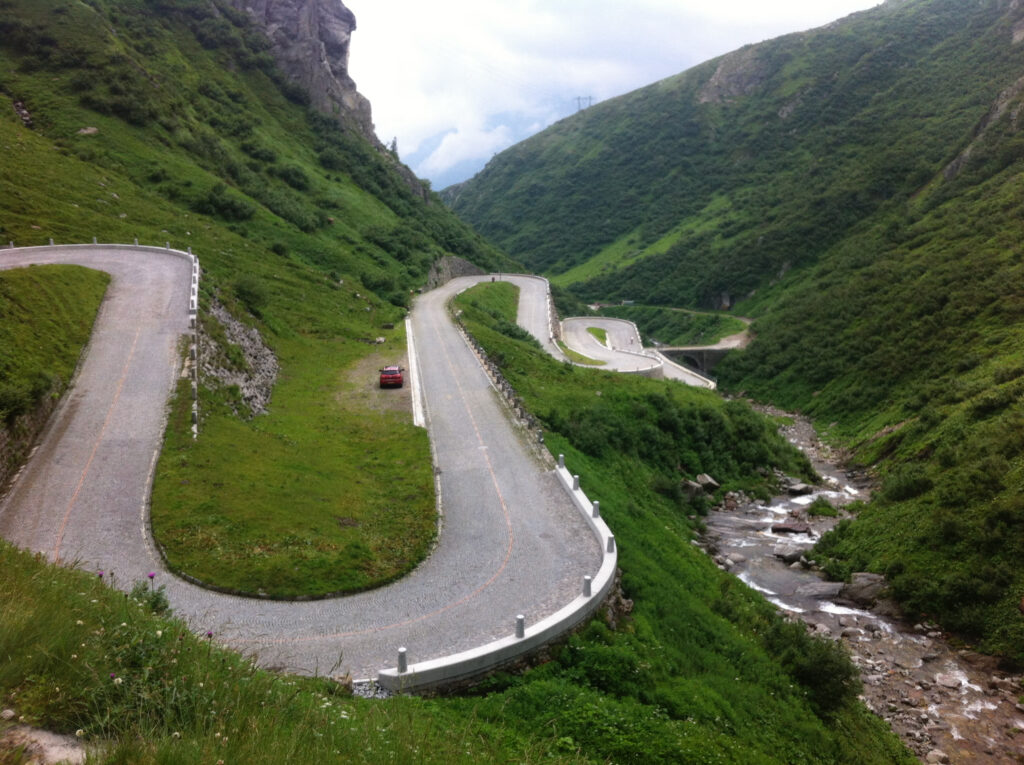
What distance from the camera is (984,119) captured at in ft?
253

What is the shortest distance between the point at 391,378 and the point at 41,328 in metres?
14.9

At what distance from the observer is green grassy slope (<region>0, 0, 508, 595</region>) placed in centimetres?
1691

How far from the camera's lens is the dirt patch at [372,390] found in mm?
29375

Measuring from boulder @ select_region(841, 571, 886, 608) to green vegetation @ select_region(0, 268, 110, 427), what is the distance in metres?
31.4

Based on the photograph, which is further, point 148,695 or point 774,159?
point 774,159

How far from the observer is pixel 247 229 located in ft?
166

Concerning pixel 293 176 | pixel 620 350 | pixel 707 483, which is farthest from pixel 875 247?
pixel 293 176

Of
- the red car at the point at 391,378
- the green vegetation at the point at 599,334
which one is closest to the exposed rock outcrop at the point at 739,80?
the green vegetation at the point at 599,334

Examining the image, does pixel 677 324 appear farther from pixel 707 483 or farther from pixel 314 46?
pixel 707 483

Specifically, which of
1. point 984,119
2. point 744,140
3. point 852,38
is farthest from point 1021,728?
point 852,38

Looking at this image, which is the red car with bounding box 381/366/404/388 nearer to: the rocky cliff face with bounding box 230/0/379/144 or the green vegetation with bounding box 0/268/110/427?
the green vegetation with bounding box 0/268/110/427

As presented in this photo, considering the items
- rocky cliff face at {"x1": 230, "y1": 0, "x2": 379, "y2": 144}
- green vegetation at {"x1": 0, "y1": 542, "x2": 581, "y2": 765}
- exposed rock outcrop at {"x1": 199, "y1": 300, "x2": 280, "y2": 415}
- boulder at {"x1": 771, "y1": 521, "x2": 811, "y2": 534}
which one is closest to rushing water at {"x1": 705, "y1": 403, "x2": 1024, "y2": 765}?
boulder at {"x1": 771, "y1": 521, "x2": 811, "y2": 534}

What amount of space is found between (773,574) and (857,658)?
5.89 metres

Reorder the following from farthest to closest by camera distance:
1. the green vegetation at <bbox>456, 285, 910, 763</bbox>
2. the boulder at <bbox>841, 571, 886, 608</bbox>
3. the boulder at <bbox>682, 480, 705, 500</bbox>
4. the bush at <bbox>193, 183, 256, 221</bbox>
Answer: the bush at <bbox>193, 183, 256, 221</bbox>
the boulder at <bbox>682, 480, 705, 500</bbox>
the boulder at <bbox>841, 571, 886, 608</bbox>
the green vegetation at <bbox>456, 285, 910, 763</bbox>
